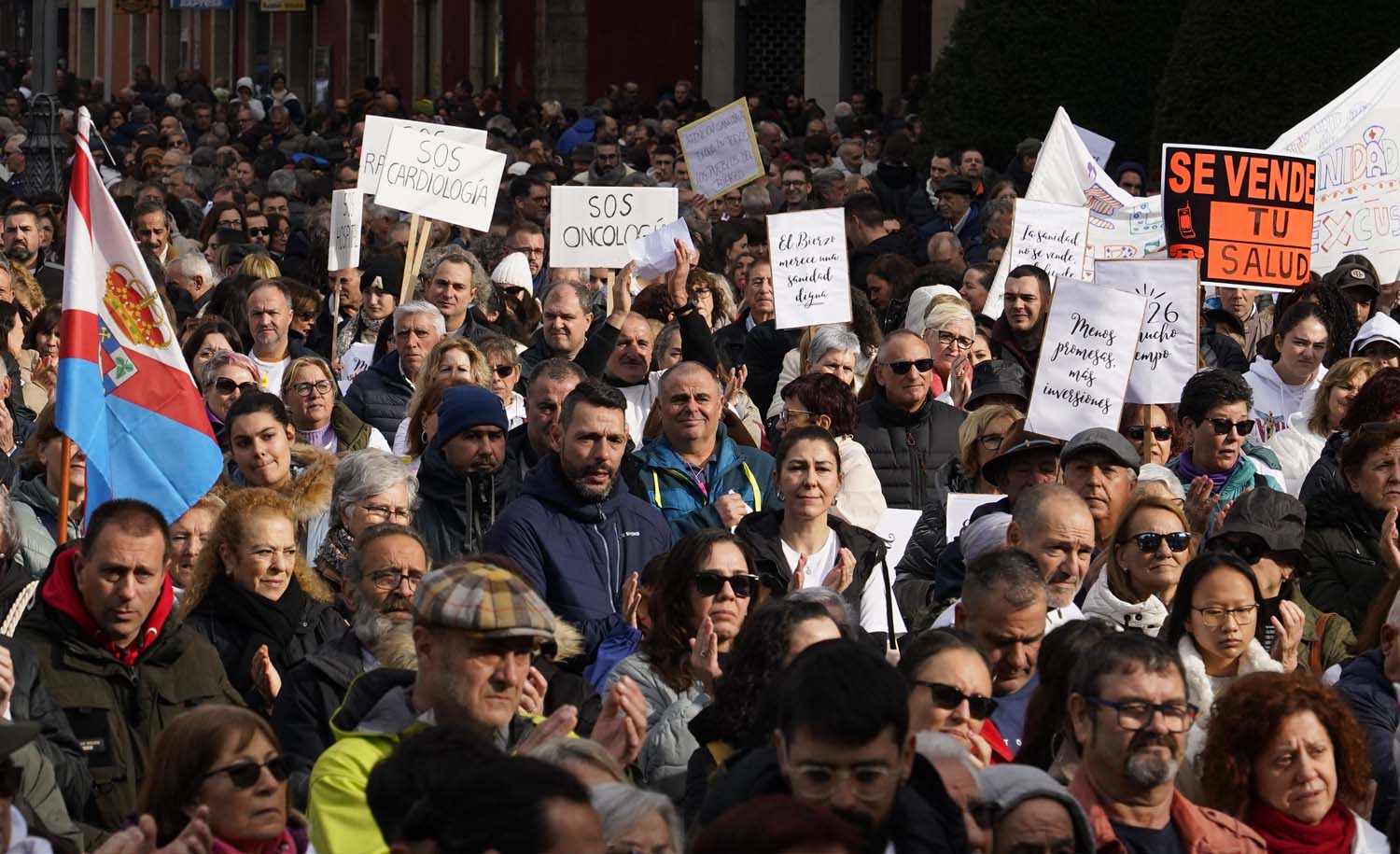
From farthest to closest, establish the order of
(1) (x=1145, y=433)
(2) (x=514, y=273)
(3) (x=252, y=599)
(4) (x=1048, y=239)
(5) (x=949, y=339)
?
(2) (x=514, y=273)
(4) (x=1048, y=239)
(5) (x=949, y=339)
(1) (x=1145, y=433)
(3) (x=252, y=599)

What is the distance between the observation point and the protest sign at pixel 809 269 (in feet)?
38.5

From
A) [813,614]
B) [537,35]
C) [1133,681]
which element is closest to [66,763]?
[813,614]

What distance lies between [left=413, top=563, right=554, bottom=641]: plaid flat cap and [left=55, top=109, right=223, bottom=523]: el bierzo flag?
291cm

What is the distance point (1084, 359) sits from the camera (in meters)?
9.00

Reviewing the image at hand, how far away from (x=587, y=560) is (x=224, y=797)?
2.63 meters

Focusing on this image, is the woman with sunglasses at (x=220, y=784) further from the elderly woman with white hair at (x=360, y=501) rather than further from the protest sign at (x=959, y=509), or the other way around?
the protest sign at (x=959, y=509)

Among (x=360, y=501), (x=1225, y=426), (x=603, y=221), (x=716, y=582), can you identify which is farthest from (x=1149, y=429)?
(x=603, y=221)

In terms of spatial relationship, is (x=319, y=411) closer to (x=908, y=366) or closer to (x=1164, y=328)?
(x=908, y=366)

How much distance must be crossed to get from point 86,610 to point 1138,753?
2.62 meters

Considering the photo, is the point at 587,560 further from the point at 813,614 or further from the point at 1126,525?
the point at 813,614

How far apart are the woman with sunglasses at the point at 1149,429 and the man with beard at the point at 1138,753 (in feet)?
13.2

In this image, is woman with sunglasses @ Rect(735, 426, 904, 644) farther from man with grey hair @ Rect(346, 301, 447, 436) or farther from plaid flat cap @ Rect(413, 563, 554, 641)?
man with grey hair @ Rect(346, 301, 447, 436)

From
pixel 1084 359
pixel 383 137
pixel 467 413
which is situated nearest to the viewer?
pixel 467 413

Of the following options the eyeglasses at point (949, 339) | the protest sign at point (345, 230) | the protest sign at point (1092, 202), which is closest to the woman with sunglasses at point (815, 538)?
the eyeglasses at point (949, 339)
